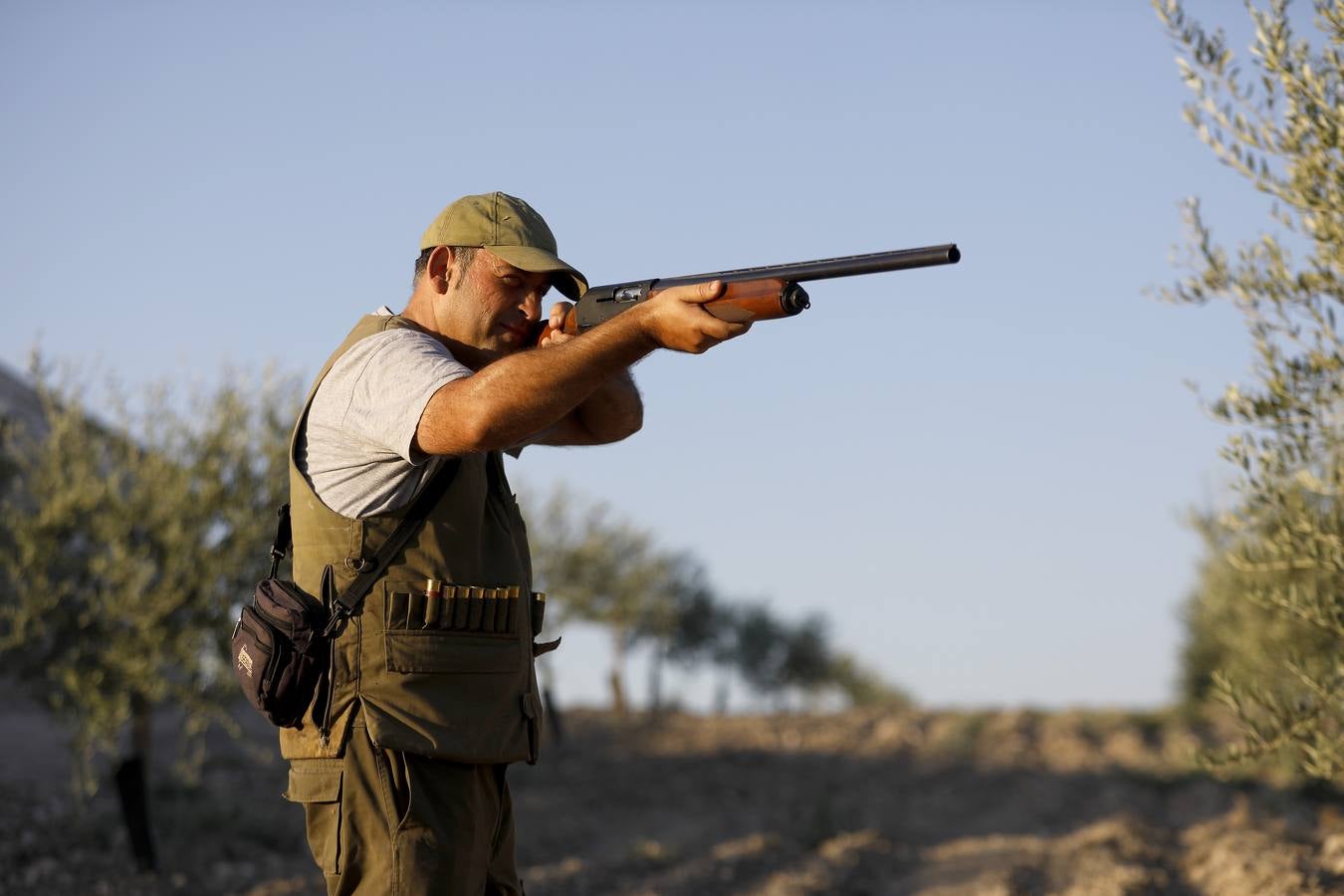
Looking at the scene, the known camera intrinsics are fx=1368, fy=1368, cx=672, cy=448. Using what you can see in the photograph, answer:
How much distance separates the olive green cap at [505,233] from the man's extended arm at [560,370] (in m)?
0.64

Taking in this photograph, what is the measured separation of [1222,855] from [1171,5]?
26.9ft

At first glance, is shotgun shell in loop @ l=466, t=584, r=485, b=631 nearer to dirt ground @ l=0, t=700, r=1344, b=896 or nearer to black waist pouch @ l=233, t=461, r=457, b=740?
black waist pouch @ l=233, t=461, r=457, b=740

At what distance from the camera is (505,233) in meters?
4.24

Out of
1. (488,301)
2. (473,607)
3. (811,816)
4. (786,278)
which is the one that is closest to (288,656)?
(473,607)

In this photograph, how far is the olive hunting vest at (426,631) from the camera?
4.08 meters

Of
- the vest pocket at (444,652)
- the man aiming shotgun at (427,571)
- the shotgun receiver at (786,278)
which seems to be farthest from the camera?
the vest pocket at (444,652)

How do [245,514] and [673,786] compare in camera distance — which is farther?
[673,786]

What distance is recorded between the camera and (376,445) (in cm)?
395

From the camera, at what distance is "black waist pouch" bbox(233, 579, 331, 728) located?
4.09 meters

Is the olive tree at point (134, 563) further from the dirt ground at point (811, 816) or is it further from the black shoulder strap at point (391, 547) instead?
the black shoulder strap at point (391, 547)

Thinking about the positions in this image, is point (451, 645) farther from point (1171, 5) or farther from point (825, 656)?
point (825, 656)

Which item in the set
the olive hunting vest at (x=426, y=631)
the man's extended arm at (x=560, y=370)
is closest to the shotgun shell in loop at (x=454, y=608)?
the olive hunting vest at (x=426, y=631)

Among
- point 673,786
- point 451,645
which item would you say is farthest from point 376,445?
point 673,786

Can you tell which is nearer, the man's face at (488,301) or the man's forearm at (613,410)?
the man's face at (488,301)
